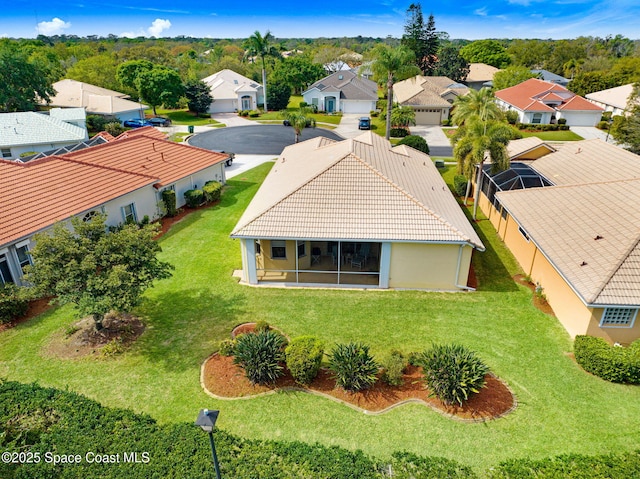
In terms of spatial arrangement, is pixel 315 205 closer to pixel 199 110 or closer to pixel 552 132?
pixel 552 132

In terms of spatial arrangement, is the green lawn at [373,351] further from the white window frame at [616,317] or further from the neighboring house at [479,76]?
the neighboring house at [479,76]

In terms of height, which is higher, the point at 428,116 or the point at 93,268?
the point at 93,268

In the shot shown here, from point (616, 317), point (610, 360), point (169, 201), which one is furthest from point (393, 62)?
point (610, 360)

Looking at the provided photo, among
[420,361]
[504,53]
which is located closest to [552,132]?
[420,361]

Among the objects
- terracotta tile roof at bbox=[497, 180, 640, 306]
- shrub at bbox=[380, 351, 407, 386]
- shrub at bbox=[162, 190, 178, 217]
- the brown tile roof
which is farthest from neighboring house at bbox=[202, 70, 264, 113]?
shrub at bbox=[380, 351, 407, 386]

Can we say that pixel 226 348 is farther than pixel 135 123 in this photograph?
No

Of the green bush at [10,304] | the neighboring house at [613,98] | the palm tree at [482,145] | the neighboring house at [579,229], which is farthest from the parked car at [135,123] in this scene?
the neighboring house at [613,98]

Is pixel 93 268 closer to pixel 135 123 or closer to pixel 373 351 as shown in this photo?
pixel 373 351

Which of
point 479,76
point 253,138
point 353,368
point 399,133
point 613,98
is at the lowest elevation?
point 353,368
